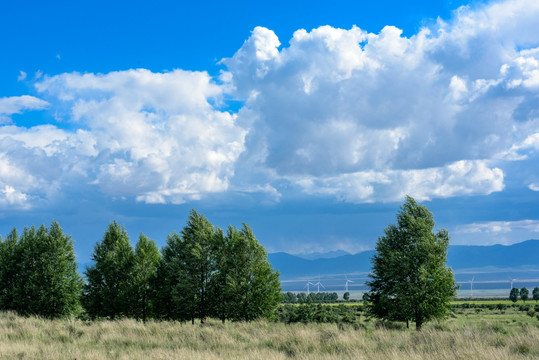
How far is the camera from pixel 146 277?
130 ft

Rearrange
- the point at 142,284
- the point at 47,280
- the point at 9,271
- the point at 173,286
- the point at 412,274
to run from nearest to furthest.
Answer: the point at 412,274
the point at 173,286
the point at 142,284
the point at 47,280
the point at 9,271

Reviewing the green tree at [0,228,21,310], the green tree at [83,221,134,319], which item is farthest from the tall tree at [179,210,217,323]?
the green tree at [0,228,21,310]

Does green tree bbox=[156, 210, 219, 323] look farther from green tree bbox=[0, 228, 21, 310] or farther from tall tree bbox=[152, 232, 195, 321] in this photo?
green tree bbox=[0, 228, 21, 310]

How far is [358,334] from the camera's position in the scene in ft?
57.6

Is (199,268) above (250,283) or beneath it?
above

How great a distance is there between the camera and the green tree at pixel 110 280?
3941 cm

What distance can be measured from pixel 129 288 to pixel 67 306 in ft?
20.8

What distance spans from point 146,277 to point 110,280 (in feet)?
11.2

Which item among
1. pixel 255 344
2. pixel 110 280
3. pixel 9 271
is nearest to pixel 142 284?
pixel 110 280

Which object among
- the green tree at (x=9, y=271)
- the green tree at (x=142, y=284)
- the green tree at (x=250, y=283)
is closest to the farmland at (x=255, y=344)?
the green tree at (x=250, y=283)

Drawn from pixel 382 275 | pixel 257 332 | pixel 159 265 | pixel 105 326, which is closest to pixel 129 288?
pixel 159 265

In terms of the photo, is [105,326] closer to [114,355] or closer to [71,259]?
[114,355]

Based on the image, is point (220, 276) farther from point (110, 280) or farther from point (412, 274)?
point (412, 274)

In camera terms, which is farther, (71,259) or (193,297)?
(71,259)
